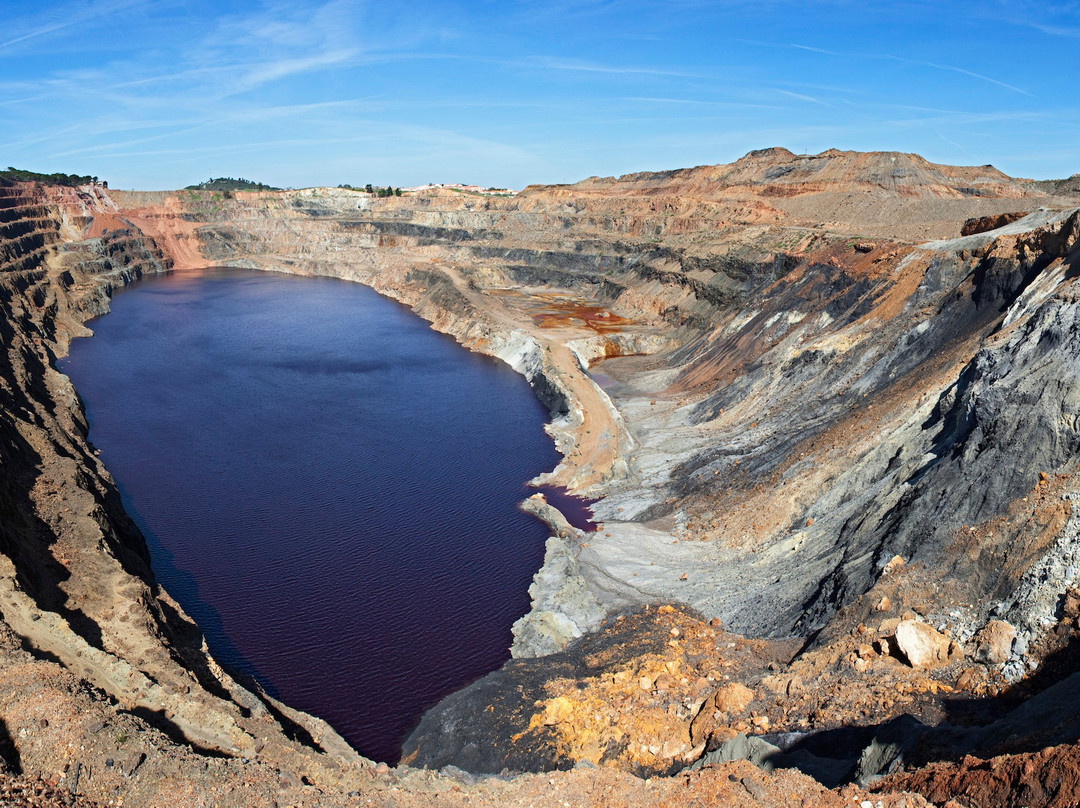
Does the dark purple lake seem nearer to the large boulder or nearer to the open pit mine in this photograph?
the open pit mine

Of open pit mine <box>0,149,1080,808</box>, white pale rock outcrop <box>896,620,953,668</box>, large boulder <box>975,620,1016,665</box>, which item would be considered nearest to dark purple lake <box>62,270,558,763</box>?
open pit mine <box>0,149,1080,808</box>

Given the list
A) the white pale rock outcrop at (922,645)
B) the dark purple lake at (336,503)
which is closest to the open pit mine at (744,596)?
the white pale rock outcrop at (922,645)

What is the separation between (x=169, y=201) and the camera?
164750mm

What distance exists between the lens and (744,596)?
28812 millimetres

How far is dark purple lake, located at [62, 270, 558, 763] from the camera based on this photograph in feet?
91.7

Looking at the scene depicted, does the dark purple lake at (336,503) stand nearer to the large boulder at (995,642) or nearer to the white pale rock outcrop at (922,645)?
the white pale rock outcrop at (922,645)

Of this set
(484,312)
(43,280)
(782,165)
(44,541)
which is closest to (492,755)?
(44,541)

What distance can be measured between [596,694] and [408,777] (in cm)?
691

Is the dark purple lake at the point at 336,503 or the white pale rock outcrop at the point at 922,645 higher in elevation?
the white pale rock outcrop at the point at 922,645

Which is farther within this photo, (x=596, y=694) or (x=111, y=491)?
(x=111, y=491)

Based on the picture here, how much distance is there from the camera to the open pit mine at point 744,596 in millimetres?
15711

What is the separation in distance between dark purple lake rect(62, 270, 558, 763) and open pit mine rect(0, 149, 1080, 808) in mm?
2452

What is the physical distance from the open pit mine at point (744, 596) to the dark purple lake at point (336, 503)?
2.45 meters

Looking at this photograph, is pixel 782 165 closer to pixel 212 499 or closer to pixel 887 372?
pixel 887 372
